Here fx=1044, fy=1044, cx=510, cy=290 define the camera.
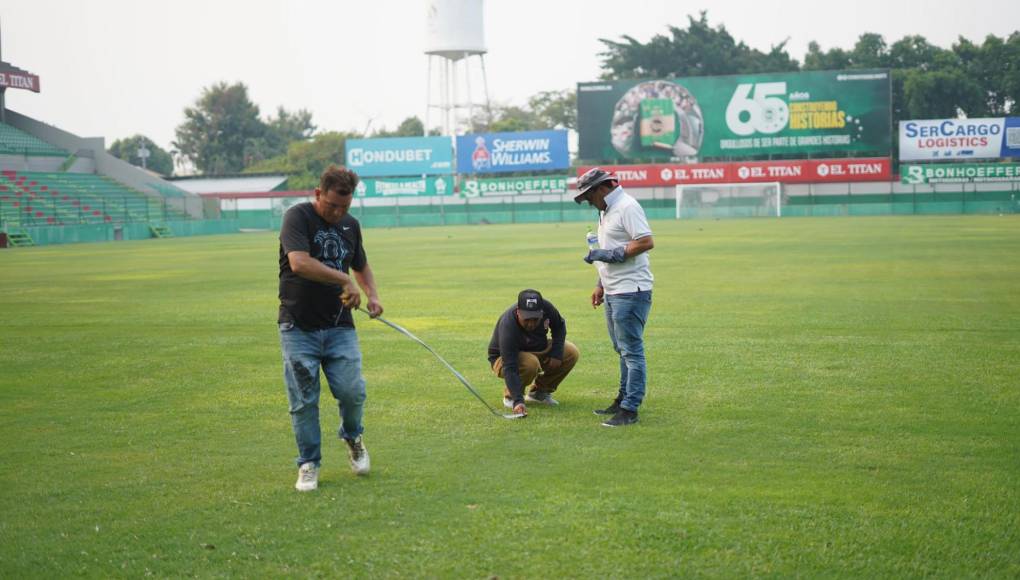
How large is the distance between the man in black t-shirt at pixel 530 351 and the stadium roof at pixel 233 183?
8376cm

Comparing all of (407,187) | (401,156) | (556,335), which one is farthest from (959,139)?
(556,335)

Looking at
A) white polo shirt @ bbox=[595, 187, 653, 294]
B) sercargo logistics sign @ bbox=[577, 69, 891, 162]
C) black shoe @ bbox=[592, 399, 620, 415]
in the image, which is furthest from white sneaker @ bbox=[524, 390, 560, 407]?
sercargo logistics sign @ bbox=[577, 69, 891, 162]

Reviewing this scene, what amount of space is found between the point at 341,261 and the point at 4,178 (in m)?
60.3

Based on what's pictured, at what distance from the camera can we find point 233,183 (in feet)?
301

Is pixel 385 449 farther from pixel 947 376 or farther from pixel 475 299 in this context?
pixel 475 299

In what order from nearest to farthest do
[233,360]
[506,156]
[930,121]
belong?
1. [233,360]
2. [930,121]
3. [506,156]

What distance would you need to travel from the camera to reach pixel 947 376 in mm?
10039

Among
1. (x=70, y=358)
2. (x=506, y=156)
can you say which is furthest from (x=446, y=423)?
(x=506, y=156)

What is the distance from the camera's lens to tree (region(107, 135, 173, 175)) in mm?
119062

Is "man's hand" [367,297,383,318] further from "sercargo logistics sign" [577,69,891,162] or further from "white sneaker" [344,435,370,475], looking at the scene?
"sercargo logistics sign" [577,69,891,162]

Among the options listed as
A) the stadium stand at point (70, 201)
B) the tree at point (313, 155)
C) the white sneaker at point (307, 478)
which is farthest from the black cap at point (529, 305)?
the tree at point (313, 155)

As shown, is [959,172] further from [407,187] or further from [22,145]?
[22,145]

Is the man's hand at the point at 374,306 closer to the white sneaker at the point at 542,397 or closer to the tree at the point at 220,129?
the white sneaker at the point at 542,397

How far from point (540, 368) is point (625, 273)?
132 centimetres
